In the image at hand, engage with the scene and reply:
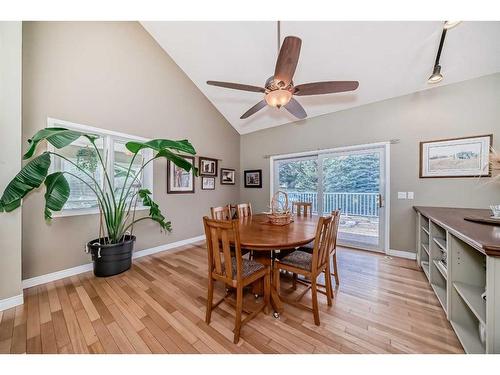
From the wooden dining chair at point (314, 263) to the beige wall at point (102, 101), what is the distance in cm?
262

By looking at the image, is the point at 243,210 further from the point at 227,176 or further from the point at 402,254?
the point at 402,254

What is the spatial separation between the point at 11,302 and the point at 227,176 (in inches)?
147

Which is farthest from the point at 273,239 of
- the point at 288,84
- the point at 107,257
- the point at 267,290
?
the point at 107,257

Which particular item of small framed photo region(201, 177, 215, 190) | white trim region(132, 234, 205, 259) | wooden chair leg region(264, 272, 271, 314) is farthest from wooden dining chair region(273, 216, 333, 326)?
small framed photo region(201, 177, 215, 190)

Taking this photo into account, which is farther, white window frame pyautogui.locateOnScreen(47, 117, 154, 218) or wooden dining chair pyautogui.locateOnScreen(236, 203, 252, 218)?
wooden dining chair pyautogui.locateOnScreen(236, 203, 252, 218)

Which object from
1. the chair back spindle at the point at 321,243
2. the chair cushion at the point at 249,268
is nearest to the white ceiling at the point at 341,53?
the chair back spindle at the point at 321,243

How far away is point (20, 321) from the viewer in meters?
1.62

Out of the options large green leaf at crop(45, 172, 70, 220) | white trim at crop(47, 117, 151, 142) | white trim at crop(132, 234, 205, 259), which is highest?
white trim at crop(47, 117, 151, 142)

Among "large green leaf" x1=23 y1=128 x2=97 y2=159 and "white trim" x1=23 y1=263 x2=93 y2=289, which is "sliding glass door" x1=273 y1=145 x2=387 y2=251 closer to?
"large green leaf" x1=23 y1=128 x2=97 y2=159

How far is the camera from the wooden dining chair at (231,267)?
1.41 m

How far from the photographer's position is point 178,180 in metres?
3.75

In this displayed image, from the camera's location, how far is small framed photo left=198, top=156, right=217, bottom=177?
4125 mm

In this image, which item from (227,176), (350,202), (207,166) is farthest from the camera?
(227,176)

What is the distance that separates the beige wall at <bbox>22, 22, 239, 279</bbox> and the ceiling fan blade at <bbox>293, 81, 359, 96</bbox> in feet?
8.68
